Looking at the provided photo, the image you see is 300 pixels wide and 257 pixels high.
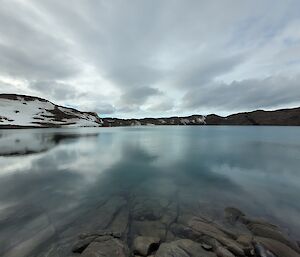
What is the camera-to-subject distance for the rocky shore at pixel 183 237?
766cm

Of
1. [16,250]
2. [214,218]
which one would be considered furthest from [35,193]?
[214,218]

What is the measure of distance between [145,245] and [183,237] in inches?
78.2

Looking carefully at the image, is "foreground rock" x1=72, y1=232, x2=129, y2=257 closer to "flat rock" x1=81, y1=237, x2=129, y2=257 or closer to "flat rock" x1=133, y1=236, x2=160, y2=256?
"flat rock" x1=81, y1=237, x2=129, y2=257

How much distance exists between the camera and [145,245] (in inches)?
319

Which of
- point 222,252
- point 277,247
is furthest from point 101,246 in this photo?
point 277,247

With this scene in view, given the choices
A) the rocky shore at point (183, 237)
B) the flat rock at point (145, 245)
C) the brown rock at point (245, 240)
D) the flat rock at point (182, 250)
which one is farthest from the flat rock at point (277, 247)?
the flat rock at point (145, 245)

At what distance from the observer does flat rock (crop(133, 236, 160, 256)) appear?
25.7 ft

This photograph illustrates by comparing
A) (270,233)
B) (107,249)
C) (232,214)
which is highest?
(107,249)

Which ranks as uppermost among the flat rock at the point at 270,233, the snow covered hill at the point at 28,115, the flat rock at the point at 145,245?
the snow covered hill at the point at 28,115

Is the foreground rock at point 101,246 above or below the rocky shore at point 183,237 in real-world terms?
above

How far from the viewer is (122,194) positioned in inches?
579

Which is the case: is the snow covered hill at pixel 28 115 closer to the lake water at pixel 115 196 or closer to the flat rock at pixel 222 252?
the lake water at pixel 115 196

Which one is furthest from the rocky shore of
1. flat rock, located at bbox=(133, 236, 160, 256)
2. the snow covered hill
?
the snow covered hill

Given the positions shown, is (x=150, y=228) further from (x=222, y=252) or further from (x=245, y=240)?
(x=245, y=240)
